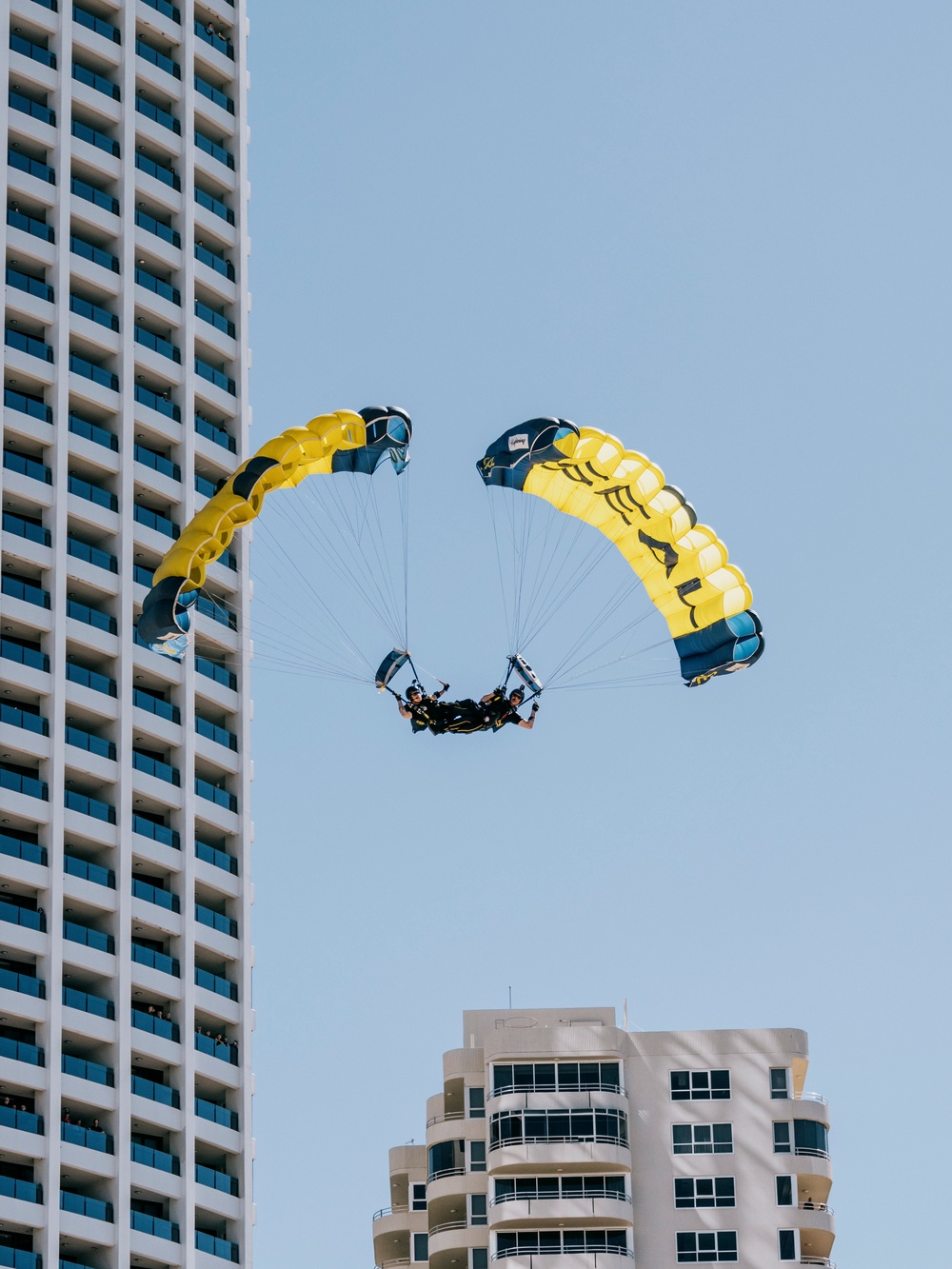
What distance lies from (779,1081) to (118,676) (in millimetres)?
26137

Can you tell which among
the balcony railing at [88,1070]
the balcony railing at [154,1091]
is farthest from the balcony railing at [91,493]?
the balcony railing at [154,1091]

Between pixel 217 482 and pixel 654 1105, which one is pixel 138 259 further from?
pixel 654 1105

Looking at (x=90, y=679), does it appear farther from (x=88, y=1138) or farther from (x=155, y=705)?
(x=88, y=1138)

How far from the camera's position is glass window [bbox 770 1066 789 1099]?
9881 cm

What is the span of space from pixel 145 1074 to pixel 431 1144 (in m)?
12.6

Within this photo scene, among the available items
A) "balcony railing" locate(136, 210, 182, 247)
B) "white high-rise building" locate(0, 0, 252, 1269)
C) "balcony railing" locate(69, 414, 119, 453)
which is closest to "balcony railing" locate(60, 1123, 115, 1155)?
"white high-rise building" locate(0, 0, 252, 1269)

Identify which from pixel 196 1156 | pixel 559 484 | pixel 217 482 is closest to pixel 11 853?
pixel 196 1156

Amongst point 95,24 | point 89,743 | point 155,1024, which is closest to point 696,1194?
point 155,1024

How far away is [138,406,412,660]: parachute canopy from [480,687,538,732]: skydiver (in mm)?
7342

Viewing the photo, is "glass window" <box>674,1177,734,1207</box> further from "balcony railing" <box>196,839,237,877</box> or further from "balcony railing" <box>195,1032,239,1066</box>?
"balcony railing" <box>196,839,237,877</box>

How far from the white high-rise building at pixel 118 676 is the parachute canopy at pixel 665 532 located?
28.8 metres

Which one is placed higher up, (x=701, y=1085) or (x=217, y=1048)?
(x=217, y=1048)

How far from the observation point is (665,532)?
69.3 meters

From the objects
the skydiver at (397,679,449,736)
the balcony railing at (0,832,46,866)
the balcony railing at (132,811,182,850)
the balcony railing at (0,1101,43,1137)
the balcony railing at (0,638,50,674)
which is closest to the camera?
the skydiver at (397,679,449,736)
